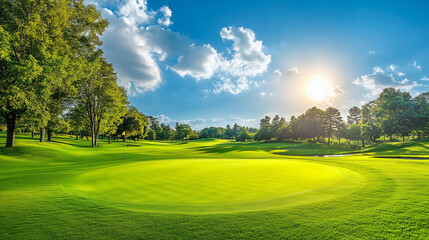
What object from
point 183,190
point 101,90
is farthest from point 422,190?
point 101,90

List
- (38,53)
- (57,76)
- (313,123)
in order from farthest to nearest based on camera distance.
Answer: (313,123) < (57,76) < (38,53)

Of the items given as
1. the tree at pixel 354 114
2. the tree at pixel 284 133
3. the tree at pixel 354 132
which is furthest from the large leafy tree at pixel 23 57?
the tree at pixel 354 114

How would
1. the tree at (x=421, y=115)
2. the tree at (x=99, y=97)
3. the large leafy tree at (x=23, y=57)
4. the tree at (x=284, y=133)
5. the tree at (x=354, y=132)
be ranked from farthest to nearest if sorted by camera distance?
the tree at (x=284, y=133)
the tree at (x=354, y=132)
the tree at (x=421, y=115)
the tree at (x=99, y=97)
the large leafy tree at (x=23, y=57)

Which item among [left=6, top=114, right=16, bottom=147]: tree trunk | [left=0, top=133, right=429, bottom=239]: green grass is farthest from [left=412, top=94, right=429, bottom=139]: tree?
[left=6, top=114, right=16, bottom=147]: tree trunk

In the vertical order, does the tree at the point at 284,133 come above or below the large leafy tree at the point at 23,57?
below

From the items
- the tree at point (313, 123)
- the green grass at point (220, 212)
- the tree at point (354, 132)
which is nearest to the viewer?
the green grass at point (220, 212)

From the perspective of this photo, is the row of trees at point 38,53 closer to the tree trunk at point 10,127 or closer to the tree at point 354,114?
the tree trunk at point 10,127

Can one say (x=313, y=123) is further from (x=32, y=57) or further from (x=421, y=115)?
(x=32, y=57)

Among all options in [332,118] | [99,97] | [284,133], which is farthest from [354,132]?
[99,97]

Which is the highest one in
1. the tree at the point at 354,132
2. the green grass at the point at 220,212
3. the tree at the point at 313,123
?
the tree at the point at 313,123

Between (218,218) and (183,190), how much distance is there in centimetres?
291

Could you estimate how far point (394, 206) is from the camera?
4.56 metres

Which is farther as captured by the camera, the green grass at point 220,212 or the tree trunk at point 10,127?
the tree trunk at point 10,127

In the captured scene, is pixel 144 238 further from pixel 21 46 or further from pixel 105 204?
pixel 21 46
